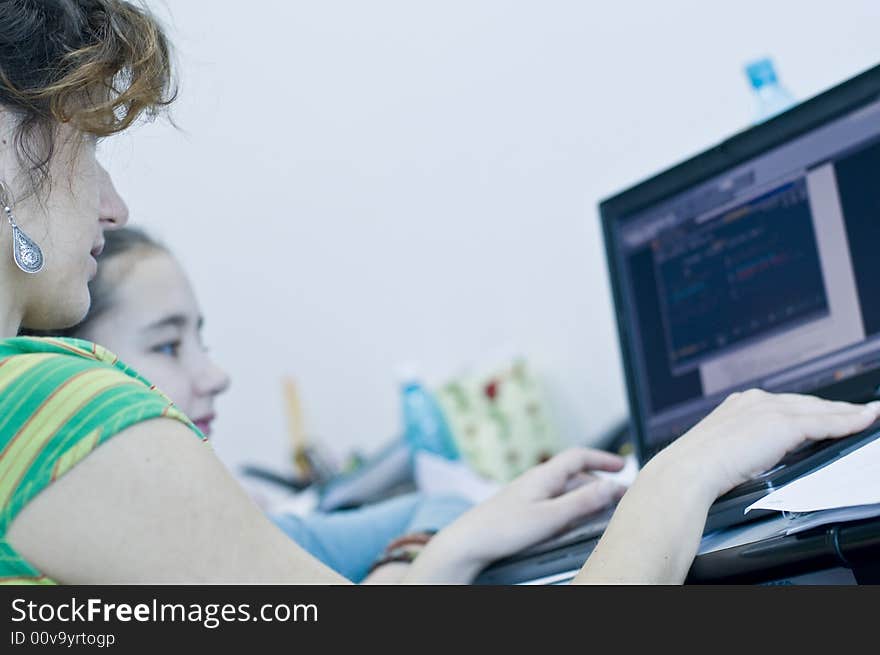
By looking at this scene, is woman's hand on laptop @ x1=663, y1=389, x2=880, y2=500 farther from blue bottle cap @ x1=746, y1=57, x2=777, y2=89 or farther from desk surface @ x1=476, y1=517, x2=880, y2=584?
blue bottle cap @ x1=746, y1=57, x2=777, y2=89

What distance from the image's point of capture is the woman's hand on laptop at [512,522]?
0.95 meters

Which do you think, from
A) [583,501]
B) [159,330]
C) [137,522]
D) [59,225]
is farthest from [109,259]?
[137,522]

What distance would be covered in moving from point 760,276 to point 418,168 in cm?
113

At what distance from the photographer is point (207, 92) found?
219cm

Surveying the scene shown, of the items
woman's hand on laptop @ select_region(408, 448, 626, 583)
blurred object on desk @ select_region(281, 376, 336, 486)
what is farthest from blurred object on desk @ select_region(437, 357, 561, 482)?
woman's hand on laptop @ select_region(408, 448, 626, 583)

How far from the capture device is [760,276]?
1.07m

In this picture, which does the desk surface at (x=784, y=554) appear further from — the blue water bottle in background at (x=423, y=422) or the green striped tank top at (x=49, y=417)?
the blue water bottle in background at (x=423, y=422)

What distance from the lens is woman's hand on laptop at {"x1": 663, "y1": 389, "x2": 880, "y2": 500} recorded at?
0.72 m

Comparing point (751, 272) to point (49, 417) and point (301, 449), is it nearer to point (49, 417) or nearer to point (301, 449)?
point (49, 417)

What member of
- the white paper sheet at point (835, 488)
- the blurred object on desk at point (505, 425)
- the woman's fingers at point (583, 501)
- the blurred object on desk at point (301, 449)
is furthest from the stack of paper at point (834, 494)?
the blurred object on desk at point (301, 449)

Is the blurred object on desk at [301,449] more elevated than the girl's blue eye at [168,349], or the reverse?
the girl's blue eye at [168,349]

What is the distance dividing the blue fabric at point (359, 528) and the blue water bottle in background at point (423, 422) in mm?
531

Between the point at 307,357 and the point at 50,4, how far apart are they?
5.29ft
